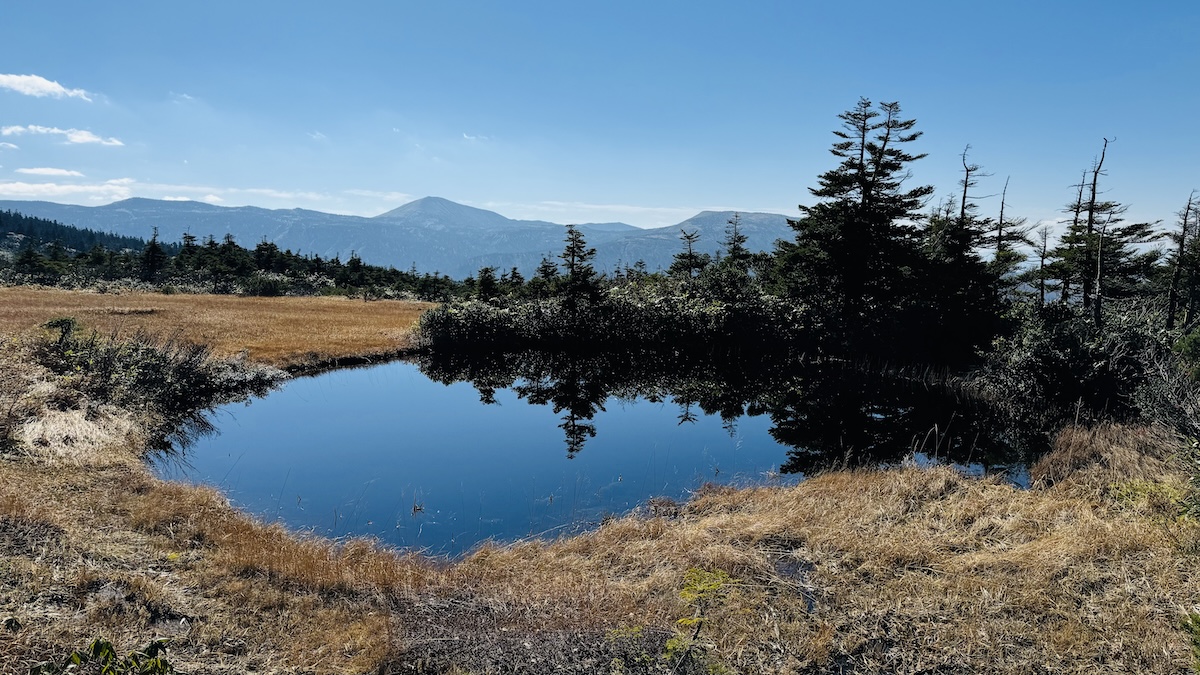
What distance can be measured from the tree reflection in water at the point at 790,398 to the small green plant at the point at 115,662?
10.7m

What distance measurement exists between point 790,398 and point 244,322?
28335 mm

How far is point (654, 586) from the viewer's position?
7.23 meters

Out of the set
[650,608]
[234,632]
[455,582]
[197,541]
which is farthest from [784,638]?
[197,541]

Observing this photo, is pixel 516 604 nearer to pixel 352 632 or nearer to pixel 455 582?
pixel 455 582

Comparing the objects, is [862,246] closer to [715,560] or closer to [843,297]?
[843,297]

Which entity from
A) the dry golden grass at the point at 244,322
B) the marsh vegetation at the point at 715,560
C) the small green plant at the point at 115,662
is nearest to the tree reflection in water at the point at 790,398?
the marsh vegetation at the point at 715,560

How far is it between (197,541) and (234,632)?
2953 millimetres

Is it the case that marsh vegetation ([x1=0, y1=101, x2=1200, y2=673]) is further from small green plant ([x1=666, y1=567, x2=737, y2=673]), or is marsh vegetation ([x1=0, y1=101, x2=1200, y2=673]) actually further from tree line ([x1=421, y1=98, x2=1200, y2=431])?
tree line ([x1=421, y1=98, x2=1200, y2=431])

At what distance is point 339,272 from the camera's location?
69.4 metres

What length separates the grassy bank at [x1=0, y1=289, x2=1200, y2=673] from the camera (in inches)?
221

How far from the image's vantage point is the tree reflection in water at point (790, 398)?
49.5 ft

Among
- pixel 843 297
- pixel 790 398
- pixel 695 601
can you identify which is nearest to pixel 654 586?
pixel 695 601

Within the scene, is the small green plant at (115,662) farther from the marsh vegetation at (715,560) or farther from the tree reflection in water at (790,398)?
the tree reflection in water at (790,398)

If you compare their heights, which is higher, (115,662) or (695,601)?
(115,662)
